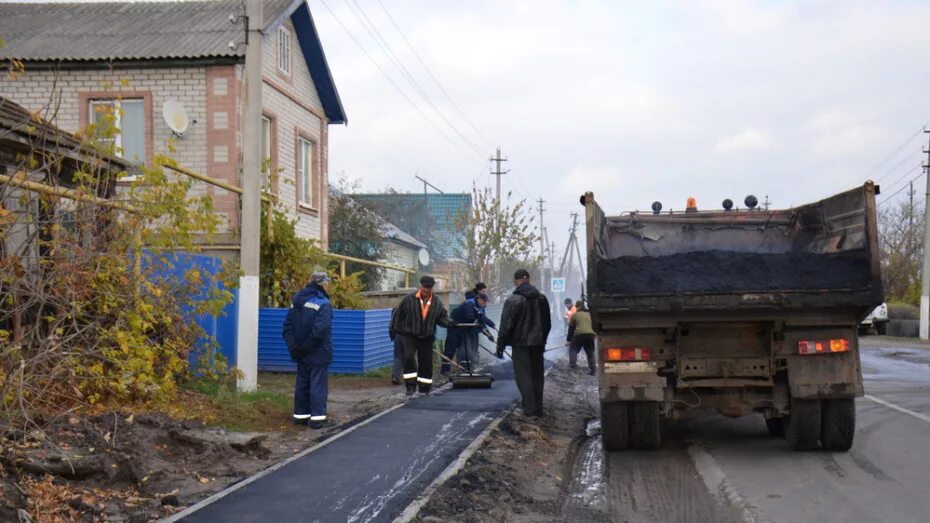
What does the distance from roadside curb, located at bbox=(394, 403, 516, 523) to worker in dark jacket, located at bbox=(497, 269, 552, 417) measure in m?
0.86

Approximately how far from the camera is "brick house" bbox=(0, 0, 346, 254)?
17.9 m

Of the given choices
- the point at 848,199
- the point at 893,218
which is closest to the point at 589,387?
the point at 848,199

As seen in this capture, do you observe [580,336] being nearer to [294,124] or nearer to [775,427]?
[294,124]

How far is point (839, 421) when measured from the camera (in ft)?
28.7

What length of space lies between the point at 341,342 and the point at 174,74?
6467mm

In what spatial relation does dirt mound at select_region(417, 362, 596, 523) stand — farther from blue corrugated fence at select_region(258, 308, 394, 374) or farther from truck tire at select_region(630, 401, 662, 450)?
blue corrugated fence at select_region(258, 308, 394, 374)

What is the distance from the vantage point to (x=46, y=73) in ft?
60.0

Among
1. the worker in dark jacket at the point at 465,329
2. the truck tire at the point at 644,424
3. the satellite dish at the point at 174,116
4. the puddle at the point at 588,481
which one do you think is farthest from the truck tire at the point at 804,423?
the satellite dish at the point at 174,116

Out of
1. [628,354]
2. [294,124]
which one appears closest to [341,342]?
[294,124]

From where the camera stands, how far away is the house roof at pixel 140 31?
1817 centimetres

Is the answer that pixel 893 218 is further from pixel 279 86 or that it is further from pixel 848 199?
pixel 848 199

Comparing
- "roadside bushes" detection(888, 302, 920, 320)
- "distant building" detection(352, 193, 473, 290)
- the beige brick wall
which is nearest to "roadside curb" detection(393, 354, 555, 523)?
the beige brick wall

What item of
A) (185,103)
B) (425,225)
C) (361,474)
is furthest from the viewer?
(425,225)

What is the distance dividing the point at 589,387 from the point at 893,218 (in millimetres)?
50217
